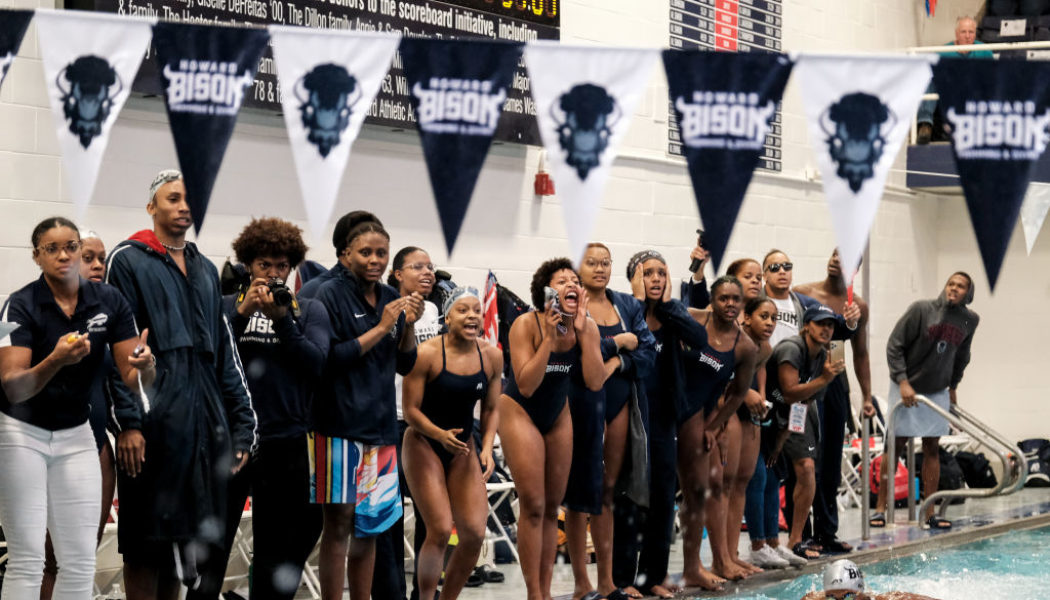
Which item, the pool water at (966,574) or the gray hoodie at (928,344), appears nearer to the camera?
the pool water at (966,574)

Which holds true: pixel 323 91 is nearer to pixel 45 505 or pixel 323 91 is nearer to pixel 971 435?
pixel 45 505

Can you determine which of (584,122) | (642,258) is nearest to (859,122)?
(584,122)

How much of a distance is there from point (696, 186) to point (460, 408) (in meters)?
1.72

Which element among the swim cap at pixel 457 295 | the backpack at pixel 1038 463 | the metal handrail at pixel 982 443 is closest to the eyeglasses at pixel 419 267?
the swim cap at pixel 457 295

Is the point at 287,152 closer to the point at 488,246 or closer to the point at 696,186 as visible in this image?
the point at 488,246

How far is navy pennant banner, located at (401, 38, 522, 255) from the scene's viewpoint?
4.57 metres

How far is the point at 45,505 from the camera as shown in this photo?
15.3 ft

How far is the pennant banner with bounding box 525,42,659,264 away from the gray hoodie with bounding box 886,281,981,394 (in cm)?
604

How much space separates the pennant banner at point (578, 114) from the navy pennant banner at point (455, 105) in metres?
0.14

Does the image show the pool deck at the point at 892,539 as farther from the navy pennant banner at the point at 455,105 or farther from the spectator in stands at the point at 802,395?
the navy pennant banner at the point at 455,105

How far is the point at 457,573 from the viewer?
586 cm

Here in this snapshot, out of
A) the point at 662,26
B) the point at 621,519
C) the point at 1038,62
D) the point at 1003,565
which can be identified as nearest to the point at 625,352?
the point at 621,519

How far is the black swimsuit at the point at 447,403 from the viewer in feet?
19.1

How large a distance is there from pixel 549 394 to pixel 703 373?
1.21 metres
